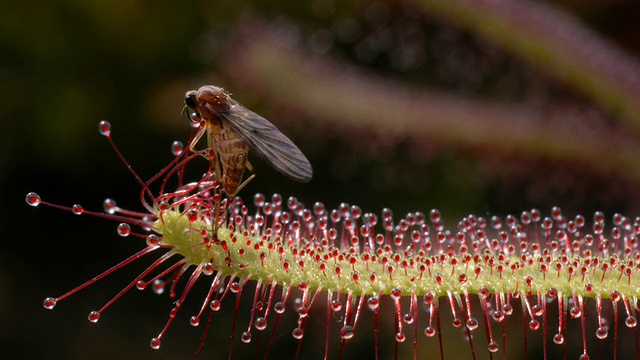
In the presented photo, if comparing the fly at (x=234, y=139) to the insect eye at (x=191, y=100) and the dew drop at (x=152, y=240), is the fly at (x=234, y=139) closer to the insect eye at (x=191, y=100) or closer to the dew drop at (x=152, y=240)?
the insect eye at (x=191, y=100)

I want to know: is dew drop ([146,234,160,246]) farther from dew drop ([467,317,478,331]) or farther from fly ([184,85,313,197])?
dew drop ([467,317,478,331])

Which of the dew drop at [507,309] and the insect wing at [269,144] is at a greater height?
the insect wing at [269,144]

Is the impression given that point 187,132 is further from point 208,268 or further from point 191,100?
point 208,268

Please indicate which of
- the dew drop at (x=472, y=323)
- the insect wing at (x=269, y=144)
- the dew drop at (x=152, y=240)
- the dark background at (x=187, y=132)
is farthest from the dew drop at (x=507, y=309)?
the dark background at (x=187, y=132)

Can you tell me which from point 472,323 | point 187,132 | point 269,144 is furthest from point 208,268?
point 187,132

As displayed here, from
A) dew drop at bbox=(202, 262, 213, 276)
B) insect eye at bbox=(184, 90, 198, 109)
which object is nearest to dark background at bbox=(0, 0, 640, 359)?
insect eye at bbox=(184, 90, 198, 109)

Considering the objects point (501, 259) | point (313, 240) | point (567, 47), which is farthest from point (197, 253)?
point (567, 47)

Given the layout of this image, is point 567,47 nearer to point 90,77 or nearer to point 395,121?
point 395,121
